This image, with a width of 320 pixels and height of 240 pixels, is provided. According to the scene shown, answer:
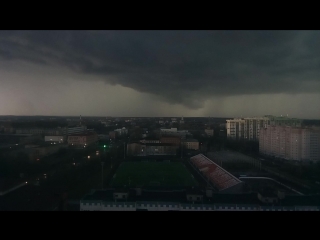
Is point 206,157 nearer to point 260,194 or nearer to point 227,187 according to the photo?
point 227,187

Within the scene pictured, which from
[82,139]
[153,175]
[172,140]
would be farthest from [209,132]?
[82,139]

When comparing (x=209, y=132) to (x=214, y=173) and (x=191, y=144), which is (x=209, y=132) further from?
(x=214, y=173)

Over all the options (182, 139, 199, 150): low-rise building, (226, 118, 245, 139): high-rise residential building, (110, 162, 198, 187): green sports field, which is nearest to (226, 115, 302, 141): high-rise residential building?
(226, 118, 245, 139): high-rise residential building

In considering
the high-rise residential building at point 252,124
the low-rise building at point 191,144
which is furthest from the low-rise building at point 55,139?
the high-rise residential building at point 252,124

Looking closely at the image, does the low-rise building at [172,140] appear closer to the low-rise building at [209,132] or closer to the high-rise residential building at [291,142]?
the low-rise building at [209,132]
